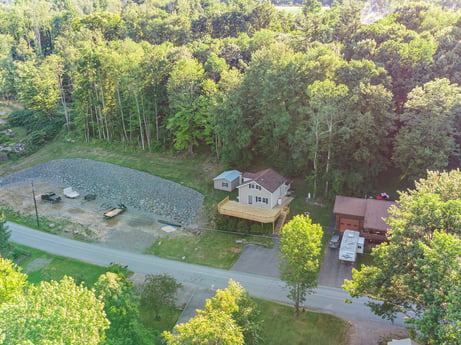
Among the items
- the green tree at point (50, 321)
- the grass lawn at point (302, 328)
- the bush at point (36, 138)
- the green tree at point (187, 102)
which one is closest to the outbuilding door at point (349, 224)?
the grass lawn at point (302, 328)

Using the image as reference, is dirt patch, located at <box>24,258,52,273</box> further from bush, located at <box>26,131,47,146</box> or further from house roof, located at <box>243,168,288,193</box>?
bush, located at <box>26,131,47,146</box>

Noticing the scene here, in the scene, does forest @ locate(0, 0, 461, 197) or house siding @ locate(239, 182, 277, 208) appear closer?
forest @ locate(0, 0, 461, 197)

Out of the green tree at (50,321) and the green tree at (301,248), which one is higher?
the green tree at (50,321)

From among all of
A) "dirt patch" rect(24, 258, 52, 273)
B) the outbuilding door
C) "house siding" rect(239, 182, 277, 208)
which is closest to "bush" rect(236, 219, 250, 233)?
"house siding" rect(239, 182, 277, 208)

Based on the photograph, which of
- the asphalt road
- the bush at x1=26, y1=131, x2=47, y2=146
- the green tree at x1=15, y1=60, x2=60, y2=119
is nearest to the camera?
the asphalt road

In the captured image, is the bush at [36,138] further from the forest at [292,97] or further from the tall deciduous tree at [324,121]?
the tall deciduous tree at [324,121]

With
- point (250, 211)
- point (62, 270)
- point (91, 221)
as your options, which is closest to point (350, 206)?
point (250, 211)

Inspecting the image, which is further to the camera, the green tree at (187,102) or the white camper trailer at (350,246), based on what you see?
the green tree at (187,102)
